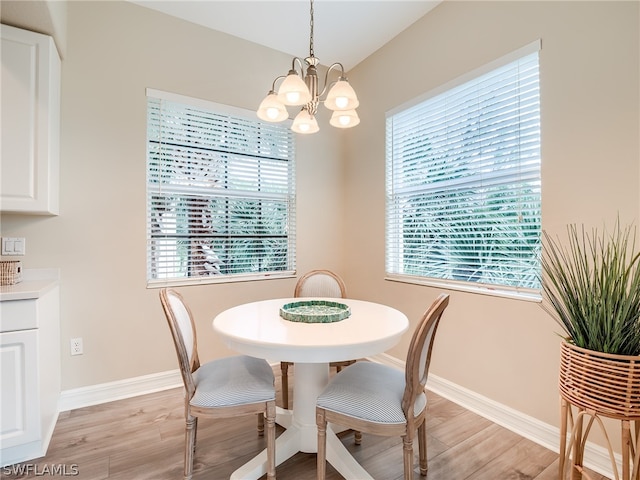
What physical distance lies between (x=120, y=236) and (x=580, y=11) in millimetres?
3149

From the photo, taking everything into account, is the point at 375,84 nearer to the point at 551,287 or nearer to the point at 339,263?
the point at 339,263

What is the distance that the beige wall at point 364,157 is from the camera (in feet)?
5.24

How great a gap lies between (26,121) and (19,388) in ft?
4.79

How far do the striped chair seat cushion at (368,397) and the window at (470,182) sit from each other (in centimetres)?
107

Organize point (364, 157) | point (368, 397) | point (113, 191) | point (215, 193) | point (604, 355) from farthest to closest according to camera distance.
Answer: point (364, 157) → point (215, 193) → point (113, 191) → point (368, 397) → point (604, 355)

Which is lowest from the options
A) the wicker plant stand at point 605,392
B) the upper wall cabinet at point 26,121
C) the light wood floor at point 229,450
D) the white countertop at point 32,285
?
the light wood floor at point 229,450

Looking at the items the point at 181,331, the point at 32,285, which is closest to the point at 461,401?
the point at 181,331

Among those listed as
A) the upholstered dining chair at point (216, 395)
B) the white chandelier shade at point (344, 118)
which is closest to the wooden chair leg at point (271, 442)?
the upholstered dining chair at point (216, 395)

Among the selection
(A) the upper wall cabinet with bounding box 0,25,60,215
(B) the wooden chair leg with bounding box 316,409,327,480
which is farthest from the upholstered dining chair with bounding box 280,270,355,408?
(A) the upper wall cabinet with bounding box 0,25,60,215

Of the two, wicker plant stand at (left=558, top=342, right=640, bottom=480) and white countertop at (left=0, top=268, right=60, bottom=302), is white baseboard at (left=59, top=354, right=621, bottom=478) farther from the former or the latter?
white countertop at (left=0, top=268, right=60, bottom=302)

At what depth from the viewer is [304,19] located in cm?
253

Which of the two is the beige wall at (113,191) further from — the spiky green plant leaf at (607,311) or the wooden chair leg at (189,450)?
the spiky green plant leaf at (607,311)

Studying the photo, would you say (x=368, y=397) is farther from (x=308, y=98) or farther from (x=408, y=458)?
(x=308, y=98)

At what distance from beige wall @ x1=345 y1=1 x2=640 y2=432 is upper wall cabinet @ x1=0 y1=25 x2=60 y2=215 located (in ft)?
8.21
